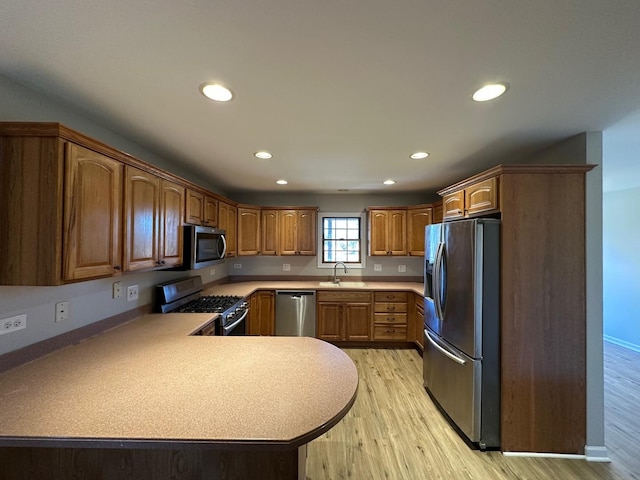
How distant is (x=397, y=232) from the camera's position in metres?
4.23

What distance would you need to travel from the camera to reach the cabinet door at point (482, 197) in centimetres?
201

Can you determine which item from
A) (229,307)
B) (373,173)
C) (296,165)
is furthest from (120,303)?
(373,173)

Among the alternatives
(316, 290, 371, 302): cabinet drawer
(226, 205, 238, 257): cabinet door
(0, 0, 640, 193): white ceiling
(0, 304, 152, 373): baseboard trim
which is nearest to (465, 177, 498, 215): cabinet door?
(0, 0, 640, 193): white ceiling

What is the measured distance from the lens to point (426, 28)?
0.99m

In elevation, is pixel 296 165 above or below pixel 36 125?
above

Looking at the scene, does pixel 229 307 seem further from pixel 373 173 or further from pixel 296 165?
pixel 373 173

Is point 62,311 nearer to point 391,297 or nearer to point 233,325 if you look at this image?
point 233,325

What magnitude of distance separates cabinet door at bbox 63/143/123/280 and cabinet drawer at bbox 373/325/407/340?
333 cm

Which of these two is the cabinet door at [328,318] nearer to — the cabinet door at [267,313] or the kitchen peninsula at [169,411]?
the cabinet door at [267,313]

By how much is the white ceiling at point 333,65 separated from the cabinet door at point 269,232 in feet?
7.00

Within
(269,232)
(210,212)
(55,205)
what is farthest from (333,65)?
(269,232)

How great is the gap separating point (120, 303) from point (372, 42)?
2428 mm

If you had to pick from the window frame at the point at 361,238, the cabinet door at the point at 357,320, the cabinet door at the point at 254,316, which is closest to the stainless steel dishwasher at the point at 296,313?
the cabinet door at the point at 254,316

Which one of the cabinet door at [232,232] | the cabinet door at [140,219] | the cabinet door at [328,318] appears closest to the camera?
the cabinet door at [140,219]
